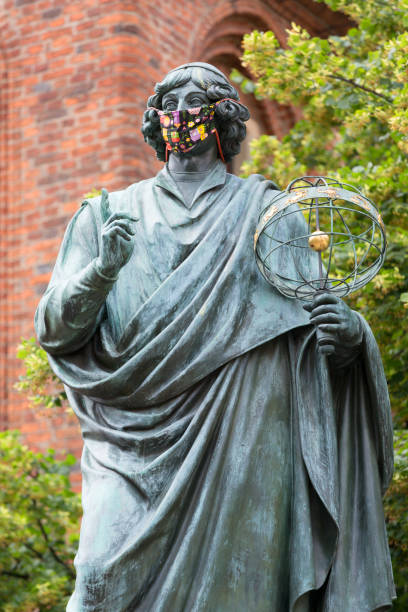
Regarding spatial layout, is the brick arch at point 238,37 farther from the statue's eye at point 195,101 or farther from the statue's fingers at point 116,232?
the statue's fingers at point 116,232

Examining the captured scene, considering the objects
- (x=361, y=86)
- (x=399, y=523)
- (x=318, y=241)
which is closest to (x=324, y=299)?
(x=318, y=241)

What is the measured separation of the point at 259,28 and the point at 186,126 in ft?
37.9

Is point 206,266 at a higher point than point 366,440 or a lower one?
higher

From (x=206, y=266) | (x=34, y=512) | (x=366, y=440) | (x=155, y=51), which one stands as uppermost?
(x=155, y=51)

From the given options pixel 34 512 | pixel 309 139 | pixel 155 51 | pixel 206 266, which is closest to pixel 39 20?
pixel 155 51

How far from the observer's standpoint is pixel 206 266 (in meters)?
3.56

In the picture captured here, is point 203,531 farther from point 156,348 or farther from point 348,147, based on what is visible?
point 348,147

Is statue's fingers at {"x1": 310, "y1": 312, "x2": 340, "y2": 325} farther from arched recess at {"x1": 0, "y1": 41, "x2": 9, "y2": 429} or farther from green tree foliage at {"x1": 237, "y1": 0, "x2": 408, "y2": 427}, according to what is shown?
arched recess at {"x1": 0, "y1": 41, "x2": 9, "y2": 429}

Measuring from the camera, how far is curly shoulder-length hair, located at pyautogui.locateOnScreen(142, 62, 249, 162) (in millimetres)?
3789

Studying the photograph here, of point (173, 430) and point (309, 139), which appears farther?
point (309, 139)

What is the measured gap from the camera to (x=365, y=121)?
766 cm

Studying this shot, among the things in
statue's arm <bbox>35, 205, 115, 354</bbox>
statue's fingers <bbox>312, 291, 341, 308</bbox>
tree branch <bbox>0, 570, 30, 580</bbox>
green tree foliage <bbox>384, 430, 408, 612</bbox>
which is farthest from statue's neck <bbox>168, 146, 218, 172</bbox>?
tree branch <bbox>0, 570, 30, 580</bbox>

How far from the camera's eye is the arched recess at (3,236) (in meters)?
11.6

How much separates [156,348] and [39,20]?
9318mm
